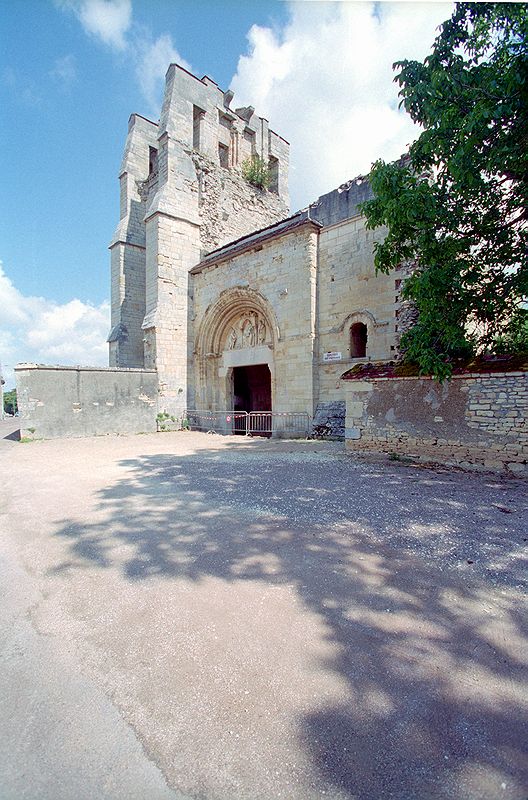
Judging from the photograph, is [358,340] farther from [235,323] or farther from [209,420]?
[209,420]

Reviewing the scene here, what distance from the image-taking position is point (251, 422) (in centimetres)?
1435

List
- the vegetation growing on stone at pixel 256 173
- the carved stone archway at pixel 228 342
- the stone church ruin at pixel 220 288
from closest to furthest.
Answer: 1. the stone church ruin at pixel 220 288
2. the carved stone archway at pixel 228 342
3. the vegetation growing on stone at pixel 256 173

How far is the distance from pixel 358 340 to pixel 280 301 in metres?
3.13

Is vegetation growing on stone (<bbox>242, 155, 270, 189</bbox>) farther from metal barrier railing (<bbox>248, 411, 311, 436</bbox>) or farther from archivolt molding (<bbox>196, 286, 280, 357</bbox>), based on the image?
metal barrier railing (<bbox>248, 411, 311, 436</bbox>)

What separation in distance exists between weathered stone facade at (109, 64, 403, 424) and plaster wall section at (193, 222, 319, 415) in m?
0.04

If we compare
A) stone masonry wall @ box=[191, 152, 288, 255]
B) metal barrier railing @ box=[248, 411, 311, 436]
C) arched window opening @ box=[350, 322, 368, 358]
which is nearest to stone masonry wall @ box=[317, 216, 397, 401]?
arched window opening @ box=[350, 322, 368, 358]

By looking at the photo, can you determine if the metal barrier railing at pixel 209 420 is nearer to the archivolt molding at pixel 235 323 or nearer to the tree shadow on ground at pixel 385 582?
the archivolt molding at pixel 235 323

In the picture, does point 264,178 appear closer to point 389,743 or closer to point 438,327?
point 438,327

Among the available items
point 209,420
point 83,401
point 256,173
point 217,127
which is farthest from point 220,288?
point 217,127

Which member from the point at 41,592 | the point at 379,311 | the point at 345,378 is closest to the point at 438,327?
the point at 345,378

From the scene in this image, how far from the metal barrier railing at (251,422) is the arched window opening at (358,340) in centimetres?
255

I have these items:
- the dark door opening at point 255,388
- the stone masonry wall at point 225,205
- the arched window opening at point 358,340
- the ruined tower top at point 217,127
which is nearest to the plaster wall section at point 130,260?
the ruined tower top at point 217,127

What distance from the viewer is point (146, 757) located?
144cm

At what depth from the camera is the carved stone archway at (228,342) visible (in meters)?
13.6
